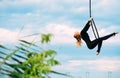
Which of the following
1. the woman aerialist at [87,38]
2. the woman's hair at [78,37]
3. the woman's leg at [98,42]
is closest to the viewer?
the woman's leg at [98,42]

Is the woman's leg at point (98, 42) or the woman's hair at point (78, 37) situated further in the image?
the woman's hair at point (78, 37)

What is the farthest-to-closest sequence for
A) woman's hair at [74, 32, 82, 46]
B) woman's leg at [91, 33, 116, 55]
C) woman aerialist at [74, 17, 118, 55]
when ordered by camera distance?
woman's hair at [74, 32, 82, 46], woman aerialist at [74, 17, 118, 55], woman's leg at [91, 33, 116, 55]

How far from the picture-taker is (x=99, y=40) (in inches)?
673


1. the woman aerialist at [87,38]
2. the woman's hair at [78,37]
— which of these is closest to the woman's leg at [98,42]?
the woman aerialist at [87,38]

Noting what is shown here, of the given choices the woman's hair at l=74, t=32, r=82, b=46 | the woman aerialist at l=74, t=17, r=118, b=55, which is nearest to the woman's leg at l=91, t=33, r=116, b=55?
the woman aerialist at l=74, t=17, r=118, b=55

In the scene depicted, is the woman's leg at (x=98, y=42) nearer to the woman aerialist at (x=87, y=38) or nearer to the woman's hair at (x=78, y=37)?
the woman aerialist at (x=87, y=38)

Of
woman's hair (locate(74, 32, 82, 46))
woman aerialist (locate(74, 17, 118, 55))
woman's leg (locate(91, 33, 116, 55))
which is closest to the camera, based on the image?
woman's leg (locate(91, 33, 116, 55))

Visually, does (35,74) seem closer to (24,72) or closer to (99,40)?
(24,72)

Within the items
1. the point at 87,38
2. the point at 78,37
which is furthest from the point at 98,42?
the point at 78,37

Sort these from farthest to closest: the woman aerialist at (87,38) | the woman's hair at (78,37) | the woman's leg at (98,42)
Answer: the woman's hair at (78,37) < the woman aerialist at (87,38) < the woman's leg at (98,42)

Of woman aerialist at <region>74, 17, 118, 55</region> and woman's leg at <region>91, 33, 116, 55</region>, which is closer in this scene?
woman's leg at <region>91, 33, 116, 55</region>

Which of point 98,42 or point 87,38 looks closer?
point 98,42

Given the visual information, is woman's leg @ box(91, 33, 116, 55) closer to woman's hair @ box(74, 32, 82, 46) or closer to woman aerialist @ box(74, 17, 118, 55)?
woman aerialist @ box(74, 17, 118, 55)

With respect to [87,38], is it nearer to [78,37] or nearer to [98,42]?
[78,37]
